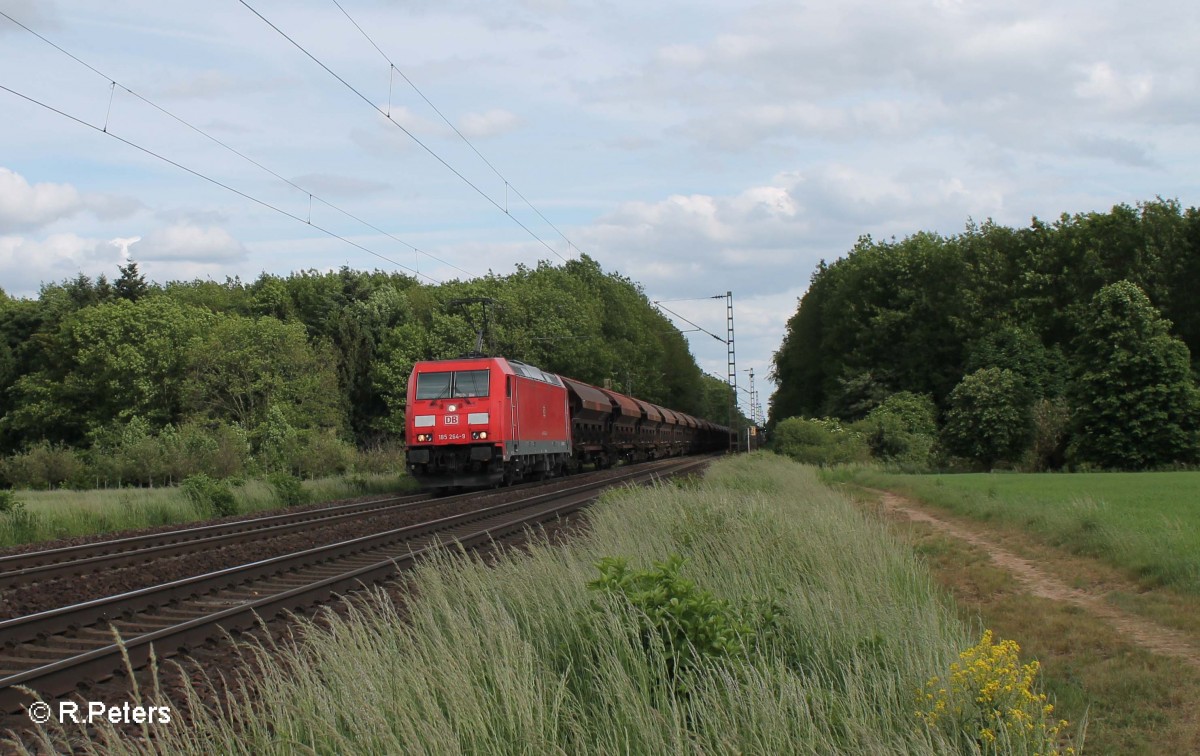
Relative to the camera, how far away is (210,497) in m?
21.9

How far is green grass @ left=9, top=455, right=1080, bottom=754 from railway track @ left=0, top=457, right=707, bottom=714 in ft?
2.40

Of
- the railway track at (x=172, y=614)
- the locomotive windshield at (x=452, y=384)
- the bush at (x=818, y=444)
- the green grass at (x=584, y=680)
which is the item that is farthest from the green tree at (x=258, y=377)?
the green grass at (x=584, y=680)

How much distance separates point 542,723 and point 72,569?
32.8ft

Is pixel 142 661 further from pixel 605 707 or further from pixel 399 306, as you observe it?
pixel 399 306

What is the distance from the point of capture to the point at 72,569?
12.0m

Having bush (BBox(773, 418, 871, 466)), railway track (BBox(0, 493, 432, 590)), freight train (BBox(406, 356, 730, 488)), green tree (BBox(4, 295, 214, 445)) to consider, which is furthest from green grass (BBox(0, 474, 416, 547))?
green tree (BBox(4, 295, 214, 445))

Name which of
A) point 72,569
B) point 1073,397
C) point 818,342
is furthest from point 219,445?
point 818,342

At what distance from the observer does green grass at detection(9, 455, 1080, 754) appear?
406 centimetres

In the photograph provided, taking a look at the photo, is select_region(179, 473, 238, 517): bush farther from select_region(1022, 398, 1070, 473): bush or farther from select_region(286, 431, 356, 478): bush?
select_region(1022, 398, 1070, 473): bush

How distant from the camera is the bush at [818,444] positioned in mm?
42062

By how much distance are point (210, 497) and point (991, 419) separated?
31021 millimetres

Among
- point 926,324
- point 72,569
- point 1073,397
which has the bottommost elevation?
point 72,569

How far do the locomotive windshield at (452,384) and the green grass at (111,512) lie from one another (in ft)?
12.8

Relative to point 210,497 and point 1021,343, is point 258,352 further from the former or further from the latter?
point 1021,343
